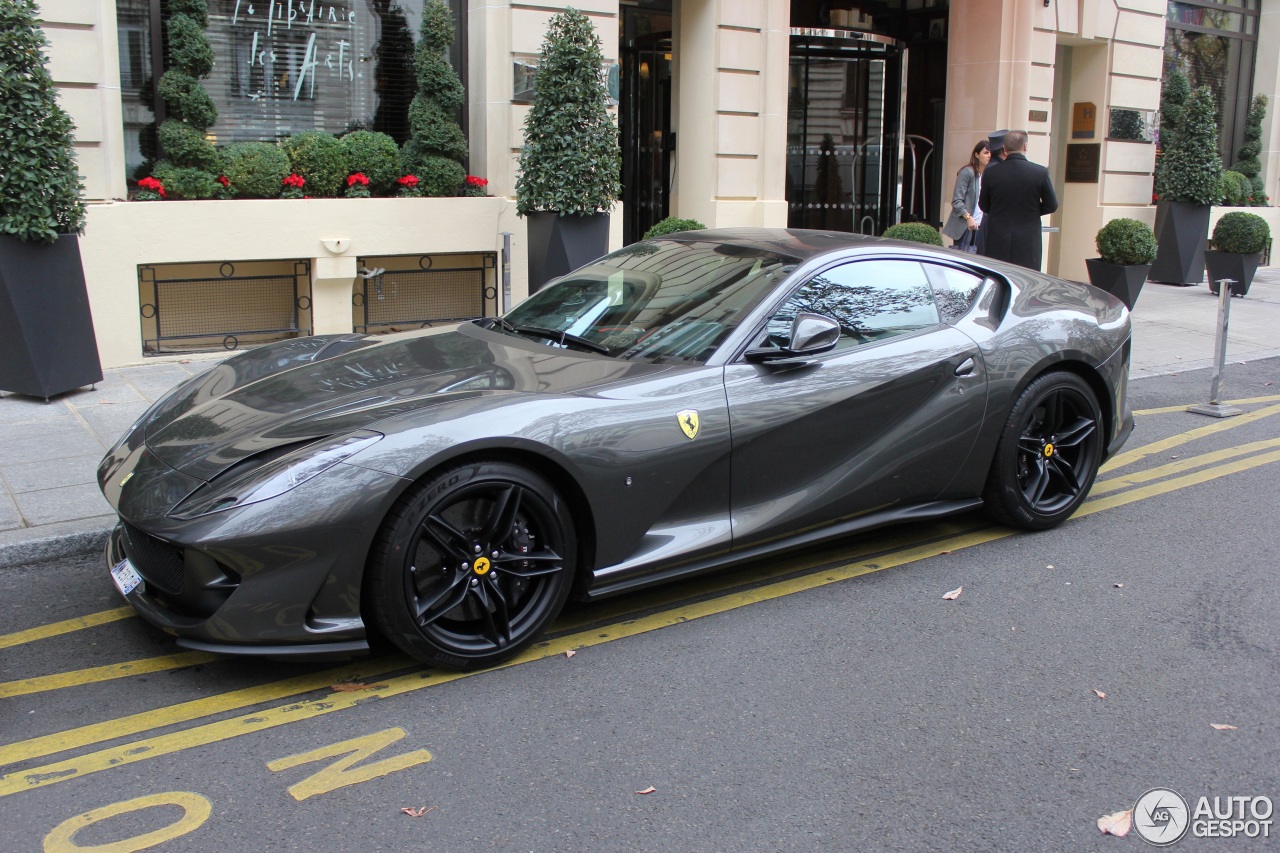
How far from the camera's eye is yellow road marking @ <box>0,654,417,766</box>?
11.8 feet

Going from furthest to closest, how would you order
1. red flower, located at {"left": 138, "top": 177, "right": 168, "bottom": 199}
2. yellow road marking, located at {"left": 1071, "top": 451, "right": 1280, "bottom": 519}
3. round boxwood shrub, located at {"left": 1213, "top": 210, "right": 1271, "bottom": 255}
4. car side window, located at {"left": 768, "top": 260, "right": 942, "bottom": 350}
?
round boxwood shrub, located at {"left": 1213, "top": 210, "right": 1271, "bottom": 255}, red flower, located at {"left": 138, "top": 177, "right": 168, "bottom": 199}, yellow road marking, located at {"left": 1071, "top": 451, "right": 1280, "bottom": 519}, car side window, located at {"left": 768, "top": 260, "right": 942, "bottom": 350}

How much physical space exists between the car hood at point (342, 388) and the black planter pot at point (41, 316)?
327 centimetres

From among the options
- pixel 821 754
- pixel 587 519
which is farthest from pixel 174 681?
pixel 821 754

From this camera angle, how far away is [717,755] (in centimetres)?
359

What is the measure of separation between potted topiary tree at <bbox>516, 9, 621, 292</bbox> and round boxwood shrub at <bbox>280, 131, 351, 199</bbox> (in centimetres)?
169

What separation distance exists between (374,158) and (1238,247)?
420 inches

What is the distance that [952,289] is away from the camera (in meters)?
5.48

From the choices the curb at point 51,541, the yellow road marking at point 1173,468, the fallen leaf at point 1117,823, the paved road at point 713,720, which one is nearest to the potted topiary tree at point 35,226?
the curb at point 51,541

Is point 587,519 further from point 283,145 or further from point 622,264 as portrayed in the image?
point 283,145

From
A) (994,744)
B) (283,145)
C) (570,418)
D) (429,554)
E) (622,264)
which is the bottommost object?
(994,744)

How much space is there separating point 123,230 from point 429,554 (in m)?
6.54

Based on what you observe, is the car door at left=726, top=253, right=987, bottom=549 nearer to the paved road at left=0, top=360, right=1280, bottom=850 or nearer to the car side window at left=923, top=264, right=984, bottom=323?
the car side window at left=923, top=264, right=984, bottom=323

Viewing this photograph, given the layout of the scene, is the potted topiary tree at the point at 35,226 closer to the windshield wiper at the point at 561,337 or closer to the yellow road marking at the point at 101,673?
the windshield wiper at the point at 561,337

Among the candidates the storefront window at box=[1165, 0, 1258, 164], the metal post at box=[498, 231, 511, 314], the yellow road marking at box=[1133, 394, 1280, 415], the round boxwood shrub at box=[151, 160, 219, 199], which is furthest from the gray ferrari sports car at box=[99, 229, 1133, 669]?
the storefront window at box=[1165, 0, 1258, 164]
